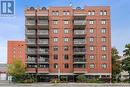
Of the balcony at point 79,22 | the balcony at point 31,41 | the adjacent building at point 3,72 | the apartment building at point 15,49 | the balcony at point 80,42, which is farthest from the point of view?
the apartment building at point 15,49

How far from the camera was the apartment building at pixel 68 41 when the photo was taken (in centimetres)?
10100

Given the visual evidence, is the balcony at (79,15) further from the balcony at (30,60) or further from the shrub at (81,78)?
the shrub at (81,78)

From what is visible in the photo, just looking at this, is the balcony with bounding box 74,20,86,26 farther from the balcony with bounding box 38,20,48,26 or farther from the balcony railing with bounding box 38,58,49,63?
the balcony railing with bounding box 38,58,49,63

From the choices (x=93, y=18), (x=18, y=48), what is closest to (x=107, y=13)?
(x=93, y=18)

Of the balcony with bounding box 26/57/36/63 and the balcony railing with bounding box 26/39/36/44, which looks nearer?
the balcony with bounding box 26/57/36/63

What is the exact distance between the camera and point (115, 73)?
106250 millimetres

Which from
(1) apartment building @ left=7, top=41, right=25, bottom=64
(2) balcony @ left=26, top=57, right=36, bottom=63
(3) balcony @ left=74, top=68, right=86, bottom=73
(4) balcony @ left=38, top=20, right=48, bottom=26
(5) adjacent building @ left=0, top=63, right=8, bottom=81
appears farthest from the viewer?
(1) apartment building @ left=7, top=41, right=25, bottom=64

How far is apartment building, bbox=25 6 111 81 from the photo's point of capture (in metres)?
101

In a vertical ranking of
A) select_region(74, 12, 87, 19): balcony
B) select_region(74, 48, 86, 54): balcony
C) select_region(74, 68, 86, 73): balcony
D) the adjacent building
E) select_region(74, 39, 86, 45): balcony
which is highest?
select_region(74, 12, 87, 19): balcony

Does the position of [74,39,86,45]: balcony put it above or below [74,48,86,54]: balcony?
above

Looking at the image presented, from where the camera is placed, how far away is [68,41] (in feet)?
338

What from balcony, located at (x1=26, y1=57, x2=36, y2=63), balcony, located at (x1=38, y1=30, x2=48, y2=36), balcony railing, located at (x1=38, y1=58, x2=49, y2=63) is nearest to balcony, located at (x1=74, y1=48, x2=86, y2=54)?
balcony railing, located at (x1=38, y1=58, x2=49, y2=63)

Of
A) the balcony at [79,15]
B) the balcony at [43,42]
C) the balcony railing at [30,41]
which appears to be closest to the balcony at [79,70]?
the balcony at [43,42]

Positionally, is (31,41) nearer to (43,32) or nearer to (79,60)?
(43,32)
